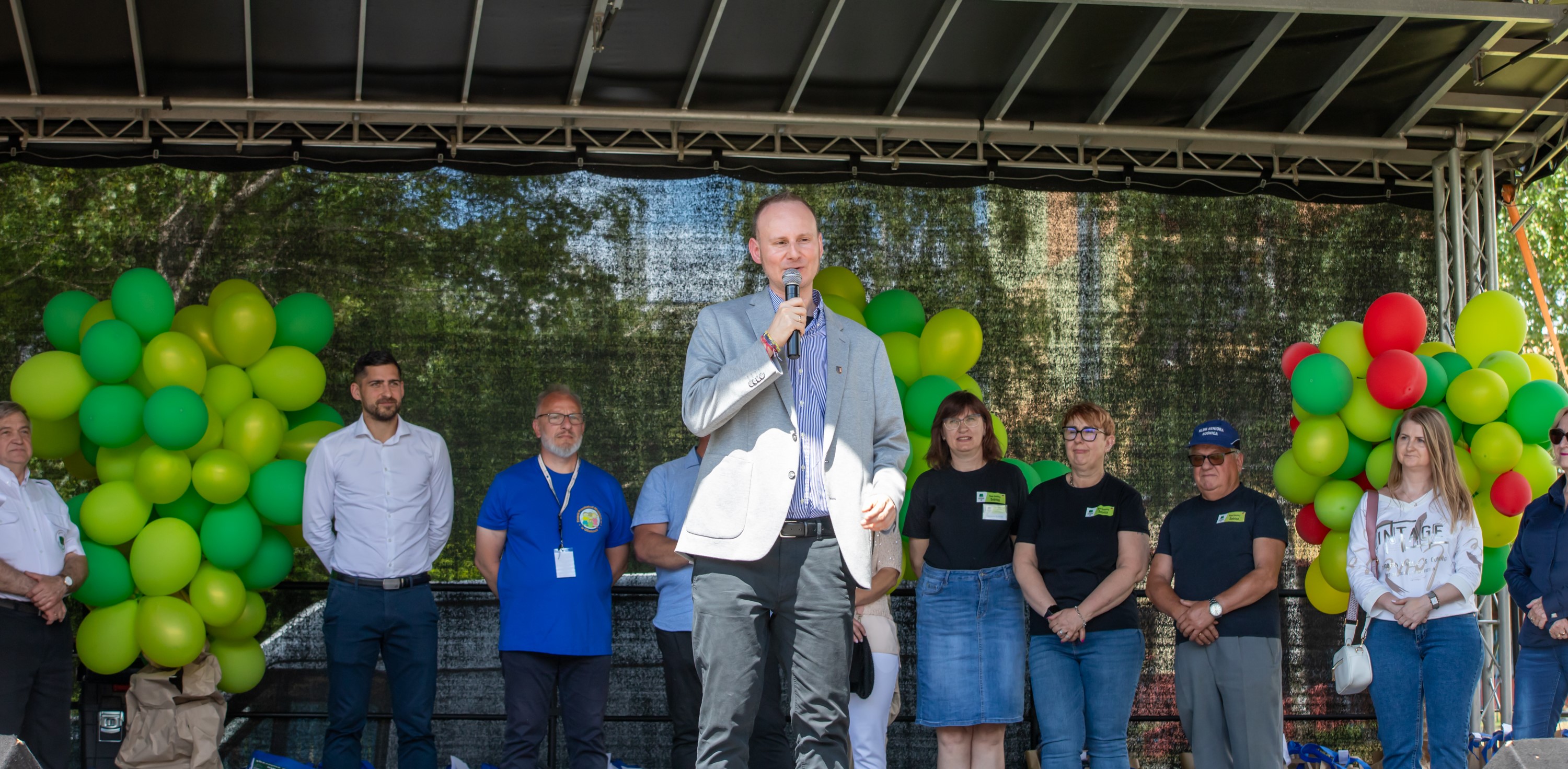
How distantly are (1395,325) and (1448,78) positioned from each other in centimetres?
118

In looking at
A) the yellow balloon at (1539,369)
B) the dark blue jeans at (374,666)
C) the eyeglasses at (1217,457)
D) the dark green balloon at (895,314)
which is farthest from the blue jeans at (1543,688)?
the dark blue jeans at (374,666)

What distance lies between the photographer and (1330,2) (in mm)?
4629

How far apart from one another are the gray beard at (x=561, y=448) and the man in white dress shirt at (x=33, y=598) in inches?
66.0

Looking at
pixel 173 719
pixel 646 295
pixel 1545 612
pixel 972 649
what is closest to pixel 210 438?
pixel 173 719

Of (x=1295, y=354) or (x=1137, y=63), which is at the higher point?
(x=1137, y=63)

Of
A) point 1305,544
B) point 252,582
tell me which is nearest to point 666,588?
point 252,582

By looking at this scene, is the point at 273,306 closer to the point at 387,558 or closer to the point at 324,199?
the point at 324,199

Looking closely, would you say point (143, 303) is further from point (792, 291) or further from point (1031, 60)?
point (1031, 60)

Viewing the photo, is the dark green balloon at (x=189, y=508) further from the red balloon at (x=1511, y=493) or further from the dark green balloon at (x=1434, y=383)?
the red balloon at (x=1511, y=493)

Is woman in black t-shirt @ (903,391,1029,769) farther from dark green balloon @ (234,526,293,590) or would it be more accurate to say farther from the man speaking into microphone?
dark green balloon @ (234,526,293,590)

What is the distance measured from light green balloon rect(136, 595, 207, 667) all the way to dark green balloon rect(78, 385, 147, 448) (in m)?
0.59

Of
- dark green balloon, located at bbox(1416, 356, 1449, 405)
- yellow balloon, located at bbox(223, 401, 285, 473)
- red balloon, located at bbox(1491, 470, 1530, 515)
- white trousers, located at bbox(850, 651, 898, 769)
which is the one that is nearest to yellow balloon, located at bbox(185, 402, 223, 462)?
yellow balloon, located at bbox(223, 401, 285, 473)

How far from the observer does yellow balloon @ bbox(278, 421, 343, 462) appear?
480 centimetres

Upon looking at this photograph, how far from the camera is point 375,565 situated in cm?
454
